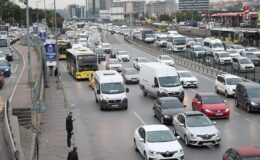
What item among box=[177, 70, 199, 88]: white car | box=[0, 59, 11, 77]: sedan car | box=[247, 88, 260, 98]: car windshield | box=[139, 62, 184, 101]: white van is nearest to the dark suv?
box=[247, 88, 260, 98]: car windshield

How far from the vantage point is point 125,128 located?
28703 mm

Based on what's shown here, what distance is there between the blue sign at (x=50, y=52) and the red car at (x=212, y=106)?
2007 centimetres

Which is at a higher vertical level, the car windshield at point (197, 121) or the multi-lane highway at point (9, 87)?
the car windshield at point (197, 121)

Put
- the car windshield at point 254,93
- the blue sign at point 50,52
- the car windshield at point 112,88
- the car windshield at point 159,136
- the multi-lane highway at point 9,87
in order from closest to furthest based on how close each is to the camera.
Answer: the car windshield at point 159,136
the multi-lane highway at point 9,87
the car windshield at point 254,93
the car windshield at point 112,88
the blue sign at point 50,52

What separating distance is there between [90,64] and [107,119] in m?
20.6

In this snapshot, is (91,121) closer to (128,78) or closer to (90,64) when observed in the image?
(128,78)

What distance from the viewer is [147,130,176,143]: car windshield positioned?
2152 centimetres

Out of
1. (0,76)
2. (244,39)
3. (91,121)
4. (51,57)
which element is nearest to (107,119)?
(91,121)

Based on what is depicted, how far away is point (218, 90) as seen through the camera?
4031 centimetres

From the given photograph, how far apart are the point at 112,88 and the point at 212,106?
7.31 m

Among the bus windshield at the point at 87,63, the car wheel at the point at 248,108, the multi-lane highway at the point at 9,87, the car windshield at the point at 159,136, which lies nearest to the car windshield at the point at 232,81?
the car wheel at the point at 248,108

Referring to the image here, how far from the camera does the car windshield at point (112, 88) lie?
34.8 meters

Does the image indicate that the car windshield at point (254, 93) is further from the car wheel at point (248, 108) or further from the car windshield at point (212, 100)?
the car windshield at point (212, 100)

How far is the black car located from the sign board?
20.1 metres
